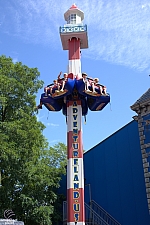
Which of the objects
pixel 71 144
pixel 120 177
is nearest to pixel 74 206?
pixel 71 144

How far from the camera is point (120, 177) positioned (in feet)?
62.3

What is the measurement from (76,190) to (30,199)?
4729 mm

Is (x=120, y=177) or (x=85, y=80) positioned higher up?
(x=85, y=80)

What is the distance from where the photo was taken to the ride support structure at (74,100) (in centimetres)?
1312

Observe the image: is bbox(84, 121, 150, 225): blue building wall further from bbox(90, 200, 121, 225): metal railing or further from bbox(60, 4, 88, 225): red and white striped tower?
bbox(60, 4, 88, 225): red and white striped tower

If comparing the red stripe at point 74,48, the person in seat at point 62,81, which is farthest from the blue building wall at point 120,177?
the person in seat at point 62,81

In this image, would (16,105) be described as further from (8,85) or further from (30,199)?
(30,199)

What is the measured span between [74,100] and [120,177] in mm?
6720

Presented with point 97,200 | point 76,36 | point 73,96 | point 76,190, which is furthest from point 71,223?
point 76,36

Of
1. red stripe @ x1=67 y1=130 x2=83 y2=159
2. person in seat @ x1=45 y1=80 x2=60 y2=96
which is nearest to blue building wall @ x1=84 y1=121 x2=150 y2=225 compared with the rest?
red stripe @ x1=67 y1=130 x2=83 y2=159

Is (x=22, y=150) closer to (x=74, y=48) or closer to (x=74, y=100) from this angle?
(x=74, y=100)

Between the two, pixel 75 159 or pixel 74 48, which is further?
pixel 74 48

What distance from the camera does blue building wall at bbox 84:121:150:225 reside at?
17656 millimetres

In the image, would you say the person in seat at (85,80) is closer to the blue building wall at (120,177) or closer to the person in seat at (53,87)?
the person in seat at (53,87)
